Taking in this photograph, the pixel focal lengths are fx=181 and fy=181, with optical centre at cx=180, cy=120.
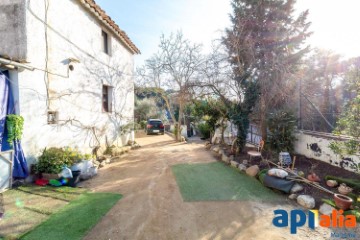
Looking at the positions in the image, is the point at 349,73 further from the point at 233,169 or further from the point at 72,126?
the point at 72,126

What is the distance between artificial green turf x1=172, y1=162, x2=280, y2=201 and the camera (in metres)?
4.54

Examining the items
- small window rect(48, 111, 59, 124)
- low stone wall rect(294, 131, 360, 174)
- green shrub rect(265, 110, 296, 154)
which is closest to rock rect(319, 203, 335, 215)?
low stone wall rect(294, 131, 360, 174)

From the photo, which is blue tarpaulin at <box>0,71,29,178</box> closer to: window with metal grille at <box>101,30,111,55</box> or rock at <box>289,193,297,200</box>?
window with metal grille at <box>101,30,111,55</box>

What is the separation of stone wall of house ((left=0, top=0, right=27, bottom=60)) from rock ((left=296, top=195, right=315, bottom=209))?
782 centimetres

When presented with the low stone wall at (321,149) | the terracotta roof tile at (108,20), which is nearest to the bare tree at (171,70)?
the terracotta roof tile at (108,20)

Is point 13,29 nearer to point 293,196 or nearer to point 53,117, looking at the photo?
point 53,117

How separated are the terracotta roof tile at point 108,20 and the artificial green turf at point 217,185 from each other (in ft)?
23.8

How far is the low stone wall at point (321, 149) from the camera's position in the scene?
5230 millimetres

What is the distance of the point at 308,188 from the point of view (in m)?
4.66

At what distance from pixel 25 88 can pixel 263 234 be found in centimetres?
650

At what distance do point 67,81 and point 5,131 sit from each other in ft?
8.58

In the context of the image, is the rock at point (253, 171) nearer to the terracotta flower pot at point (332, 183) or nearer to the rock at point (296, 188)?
the rock at point (296, 188)

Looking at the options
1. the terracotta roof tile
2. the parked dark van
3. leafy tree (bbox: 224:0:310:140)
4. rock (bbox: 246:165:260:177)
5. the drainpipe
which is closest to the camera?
the drainpipe

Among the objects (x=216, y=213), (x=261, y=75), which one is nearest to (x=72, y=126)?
(x=216, y=213)
